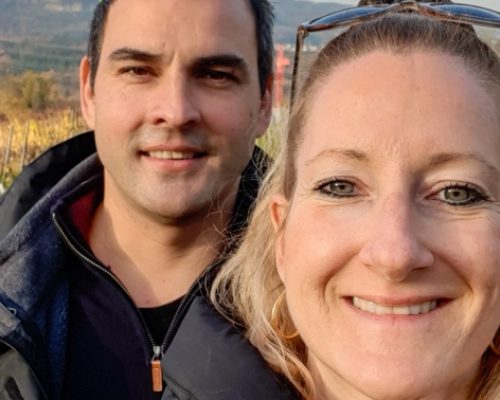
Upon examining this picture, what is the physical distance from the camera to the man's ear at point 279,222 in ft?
6.07

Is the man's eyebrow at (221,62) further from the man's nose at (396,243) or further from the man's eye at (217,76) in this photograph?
the man's nose at (396,243)

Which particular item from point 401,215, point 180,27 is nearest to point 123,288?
point 180,27

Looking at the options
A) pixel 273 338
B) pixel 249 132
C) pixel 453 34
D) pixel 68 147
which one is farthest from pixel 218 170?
pixel 453 34

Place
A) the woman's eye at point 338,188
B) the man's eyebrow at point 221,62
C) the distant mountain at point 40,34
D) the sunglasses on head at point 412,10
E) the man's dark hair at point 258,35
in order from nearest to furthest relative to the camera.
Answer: the woman's eye at point 338,188
the sunglasses on head at point 412,10
the man's eyebrow at point 221,62
the man's dark hair at point 258,35
the distant mountain at point 40,34

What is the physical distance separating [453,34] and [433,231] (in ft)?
1.35

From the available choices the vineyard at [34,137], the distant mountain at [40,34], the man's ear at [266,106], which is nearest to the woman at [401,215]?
the man's ear at [266,106]

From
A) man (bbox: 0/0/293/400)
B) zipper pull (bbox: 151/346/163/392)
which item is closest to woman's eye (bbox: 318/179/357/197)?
man (bbox: 0/0/293/400)

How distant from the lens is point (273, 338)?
1878 mm

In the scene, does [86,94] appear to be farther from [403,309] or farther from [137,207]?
[403,309]

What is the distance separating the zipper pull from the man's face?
46cm

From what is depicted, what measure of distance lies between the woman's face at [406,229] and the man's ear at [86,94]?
4.95 feet

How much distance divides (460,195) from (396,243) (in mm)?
165

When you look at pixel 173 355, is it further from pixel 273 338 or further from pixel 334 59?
pixel 334 59

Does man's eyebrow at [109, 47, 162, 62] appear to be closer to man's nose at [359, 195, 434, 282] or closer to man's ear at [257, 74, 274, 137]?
man's ear at [257, 74, 274, 137]
